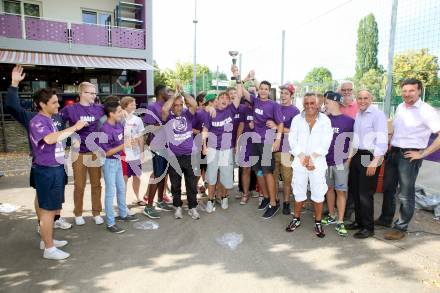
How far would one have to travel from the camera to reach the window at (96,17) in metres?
16.5

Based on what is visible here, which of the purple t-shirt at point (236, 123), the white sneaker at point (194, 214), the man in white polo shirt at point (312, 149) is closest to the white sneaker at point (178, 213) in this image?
the white sneaker at point (194, 214)

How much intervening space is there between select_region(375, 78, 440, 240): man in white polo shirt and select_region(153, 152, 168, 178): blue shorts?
3335mm

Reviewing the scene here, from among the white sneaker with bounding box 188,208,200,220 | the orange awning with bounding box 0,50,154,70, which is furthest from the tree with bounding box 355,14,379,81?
the orange awning with bounding box 0,50,154,70

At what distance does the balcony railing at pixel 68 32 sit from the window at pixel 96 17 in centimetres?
137

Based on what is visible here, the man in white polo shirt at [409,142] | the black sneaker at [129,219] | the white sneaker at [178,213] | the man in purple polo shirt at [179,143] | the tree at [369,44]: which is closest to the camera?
the man in white polo shirt at [409,142]

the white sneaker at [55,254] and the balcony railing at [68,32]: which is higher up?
the balcony railing at [68,32]

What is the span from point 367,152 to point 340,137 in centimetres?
41

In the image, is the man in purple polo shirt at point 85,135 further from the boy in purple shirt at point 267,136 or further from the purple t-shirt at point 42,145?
the boy in purple shirt at point 267,136

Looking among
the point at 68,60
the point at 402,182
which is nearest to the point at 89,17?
the point at 68,60

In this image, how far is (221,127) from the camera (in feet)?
17.7

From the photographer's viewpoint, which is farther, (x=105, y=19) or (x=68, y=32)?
(x=105, y=19)

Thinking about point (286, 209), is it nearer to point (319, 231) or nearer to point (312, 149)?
point (319, 231)

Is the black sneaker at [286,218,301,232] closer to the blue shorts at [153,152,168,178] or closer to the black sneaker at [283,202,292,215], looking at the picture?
the black sneaker at [283,202,292,215]

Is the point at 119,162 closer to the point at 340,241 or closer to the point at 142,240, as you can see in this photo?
the point at 142,240
